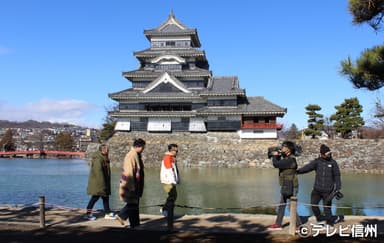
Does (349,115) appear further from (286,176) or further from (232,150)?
(286,176)

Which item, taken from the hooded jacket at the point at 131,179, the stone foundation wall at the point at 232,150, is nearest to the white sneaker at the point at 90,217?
the hooded jacket at the point at 131,179

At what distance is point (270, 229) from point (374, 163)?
69.7 feet

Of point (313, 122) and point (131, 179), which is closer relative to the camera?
point (131, 179)

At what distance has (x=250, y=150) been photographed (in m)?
27.3

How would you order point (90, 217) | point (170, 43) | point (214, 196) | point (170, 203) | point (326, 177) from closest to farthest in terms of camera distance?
point (170, 203)
point (326, 177)
point (90, 217)
point (214, 196)
point (170, 43)

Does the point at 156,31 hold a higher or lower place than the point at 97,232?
higher

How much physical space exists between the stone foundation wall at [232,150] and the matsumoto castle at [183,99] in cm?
72

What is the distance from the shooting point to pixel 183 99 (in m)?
30.5

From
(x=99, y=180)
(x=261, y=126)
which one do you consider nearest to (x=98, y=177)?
(x=99, y=180)

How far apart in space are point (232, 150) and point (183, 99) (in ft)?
19.5

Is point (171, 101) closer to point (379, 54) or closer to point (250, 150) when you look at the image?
point (250, 150)

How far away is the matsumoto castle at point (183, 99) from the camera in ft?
95.3

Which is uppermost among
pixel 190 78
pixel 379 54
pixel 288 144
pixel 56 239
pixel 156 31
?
pixel 156 31

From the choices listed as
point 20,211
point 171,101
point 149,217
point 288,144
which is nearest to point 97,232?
point 149,217
